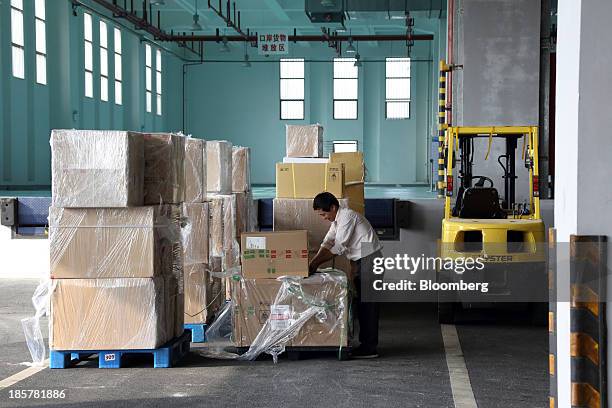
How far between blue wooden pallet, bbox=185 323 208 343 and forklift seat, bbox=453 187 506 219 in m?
3.00

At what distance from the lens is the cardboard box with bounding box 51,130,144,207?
21.3ft

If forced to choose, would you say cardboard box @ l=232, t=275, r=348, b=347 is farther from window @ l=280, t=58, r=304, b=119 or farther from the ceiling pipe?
window @ l=280, t=58, r=304, b=119

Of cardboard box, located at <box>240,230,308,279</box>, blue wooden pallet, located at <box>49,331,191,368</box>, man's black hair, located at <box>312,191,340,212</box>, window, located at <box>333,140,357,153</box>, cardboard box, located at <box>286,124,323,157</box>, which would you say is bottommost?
blue wooden pallet, located at <box>49,331,191,368</box>

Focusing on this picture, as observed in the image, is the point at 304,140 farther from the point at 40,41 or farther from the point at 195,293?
the point at 40,41

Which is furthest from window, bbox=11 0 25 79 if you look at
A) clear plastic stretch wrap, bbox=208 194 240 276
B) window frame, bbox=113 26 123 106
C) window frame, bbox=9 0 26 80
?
clear plastic stretch wrap, bbox=208 194 240 276

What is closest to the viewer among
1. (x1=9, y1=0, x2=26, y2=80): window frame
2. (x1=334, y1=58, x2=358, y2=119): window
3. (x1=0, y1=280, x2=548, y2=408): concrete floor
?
(x1=0, y1=280, x2=548, y2=408): concrete floor

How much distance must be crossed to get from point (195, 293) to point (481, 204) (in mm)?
3140

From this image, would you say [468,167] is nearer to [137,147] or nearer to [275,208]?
[275,208]

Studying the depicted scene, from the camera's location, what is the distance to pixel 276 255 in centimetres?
712

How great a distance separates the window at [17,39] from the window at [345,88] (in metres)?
15.1

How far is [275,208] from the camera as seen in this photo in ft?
30.7

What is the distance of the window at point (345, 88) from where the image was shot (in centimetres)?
3491

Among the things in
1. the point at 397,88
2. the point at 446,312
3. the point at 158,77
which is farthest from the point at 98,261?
the point at 397,88

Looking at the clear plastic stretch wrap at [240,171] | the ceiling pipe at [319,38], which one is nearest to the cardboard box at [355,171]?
the clear plastic stretch wrap at [240,171]
